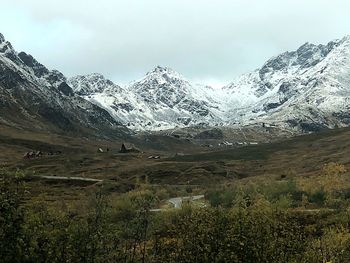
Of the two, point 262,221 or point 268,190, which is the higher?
point 268,190

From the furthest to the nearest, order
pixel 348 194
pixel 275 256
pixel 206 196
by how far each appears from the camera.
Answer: pixel 206 196, pixel 348 194, pixel 275 256

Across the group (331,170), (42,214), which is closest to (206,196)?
(331,170)

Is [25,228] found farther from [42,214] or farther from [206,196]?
[206,196]

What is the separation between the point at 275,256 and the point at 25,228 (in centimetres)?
2332

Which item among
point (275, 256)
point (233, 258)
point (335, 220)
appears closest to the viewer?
point (233, 258)

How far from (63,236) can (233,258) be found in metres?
16.4

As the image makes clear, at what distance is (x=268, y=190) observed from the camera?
172 metres

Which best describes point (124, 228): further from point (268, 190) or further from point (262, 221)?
point (268, 190)

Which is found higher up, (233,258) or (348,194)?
(348,194)

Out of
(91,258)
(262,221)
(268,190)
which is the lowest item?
(91,258)

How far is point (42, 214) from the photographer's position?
186 ft

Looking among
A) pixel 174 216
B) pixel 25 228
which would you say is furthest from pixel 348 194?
pixel 25 228

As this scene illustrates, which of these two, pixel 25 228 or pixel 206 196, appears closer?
pixel 25 228

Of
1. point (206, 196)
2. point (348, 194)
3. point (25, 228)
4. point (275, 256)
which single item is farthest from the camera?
point (206, 196)
